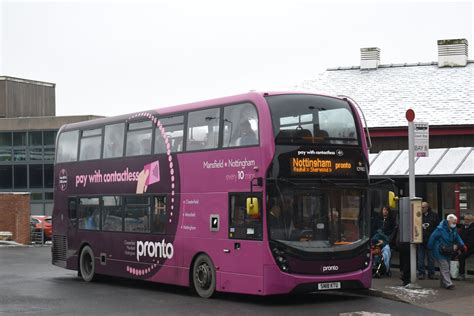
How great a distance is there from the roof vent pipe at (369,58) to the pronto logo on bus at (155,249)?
13472 millimetres

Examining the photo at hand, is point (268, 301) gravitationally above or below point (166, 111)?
below

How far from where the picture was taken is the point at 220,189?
51.7 ft

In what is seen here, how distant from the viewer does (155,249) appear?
58.5ft

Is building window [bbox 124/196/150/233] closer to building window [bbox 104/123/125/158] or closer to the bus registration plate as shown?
building window [bbox 104/123/125/158]

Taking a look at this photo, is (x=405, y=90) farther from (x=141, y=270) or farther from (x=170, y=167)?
(x=141, y=270)

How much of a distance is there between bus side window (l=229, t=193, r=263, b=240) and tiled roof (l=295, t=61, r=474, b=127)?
794 centimetres

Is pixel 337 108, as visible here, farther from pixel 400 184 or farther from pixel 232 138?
pixel 400 184

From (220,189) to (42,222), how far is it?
1059 inches

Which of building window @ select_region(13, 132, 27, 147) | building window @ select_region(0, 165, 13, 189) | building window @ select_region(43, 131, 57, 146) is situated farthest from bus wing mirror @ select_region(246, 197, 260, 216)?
building window @ select_region(0, 165, 13, 189)

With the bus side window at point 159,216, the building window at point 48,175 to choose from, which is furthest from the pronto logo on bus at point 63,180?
the building window at point 48,175

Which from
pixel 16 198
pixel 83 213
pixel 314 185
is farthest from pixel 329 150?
pixel 16 198

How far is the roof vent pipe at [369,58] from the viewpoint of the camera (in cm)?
2862

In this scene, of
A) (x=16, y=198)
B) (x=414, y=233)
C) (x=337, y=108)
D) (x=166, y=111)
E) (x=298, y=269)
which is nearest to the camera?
(x=298, y=269)

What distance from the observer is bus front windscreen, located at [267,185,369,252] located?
48.0 ft
